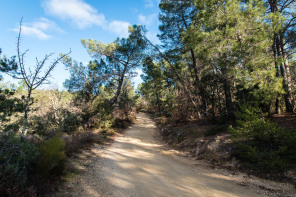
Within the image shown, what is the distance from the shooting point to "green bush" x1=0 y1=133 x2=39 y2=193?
2844 mm

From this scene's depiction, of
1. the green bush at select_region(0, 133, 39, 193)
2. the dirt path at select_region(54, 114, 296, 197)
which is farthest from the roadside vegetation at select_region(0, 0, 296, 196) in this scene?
the dirt path at select_region(54, 114, 296, 197)

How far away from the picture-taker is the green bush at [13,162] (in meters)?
2.84

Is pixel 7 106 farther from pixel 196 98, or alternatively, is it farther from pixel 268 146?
pixel 196 98

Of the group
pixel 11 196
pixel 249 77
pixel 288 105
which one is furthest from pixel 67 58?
pixel 288 105

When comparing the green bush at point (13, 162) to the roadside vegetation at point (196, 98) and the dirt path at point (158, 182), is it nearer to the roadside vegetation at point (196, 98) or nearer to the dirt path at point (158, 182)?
the roadside vegetation at point (196, 98)

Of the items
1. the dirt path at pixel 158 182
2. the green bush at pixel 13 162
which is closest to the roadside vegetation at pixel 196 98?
the green bush at pixel 13 162

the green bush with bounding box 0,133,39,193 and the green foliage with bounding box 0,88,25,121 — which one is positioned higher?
the green foliage with bounding box 0,88,25,121

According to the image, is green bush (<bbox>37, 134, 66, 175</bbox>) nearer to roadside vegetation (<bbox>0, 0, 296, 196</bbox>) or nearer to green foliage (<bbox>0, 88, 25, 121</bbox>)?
roadside vegetation (<bbox>0, 0, 296, 196</bbox>)

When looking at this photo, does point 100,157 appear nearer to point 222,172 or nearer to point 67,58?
point 222,172

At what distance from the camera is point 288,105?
9305mm

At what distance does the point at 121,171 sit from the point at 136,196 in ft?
5.88

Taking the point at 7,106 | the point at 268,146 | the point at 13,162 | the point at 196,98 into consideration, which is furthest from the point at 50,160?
the point at 196,98

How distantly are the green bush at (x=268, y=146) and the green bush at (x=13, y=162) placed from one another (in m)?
6.35

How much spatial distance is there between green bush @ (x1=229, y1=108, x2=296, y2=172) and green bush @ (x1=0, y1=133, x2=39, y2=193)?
6.35 metres
